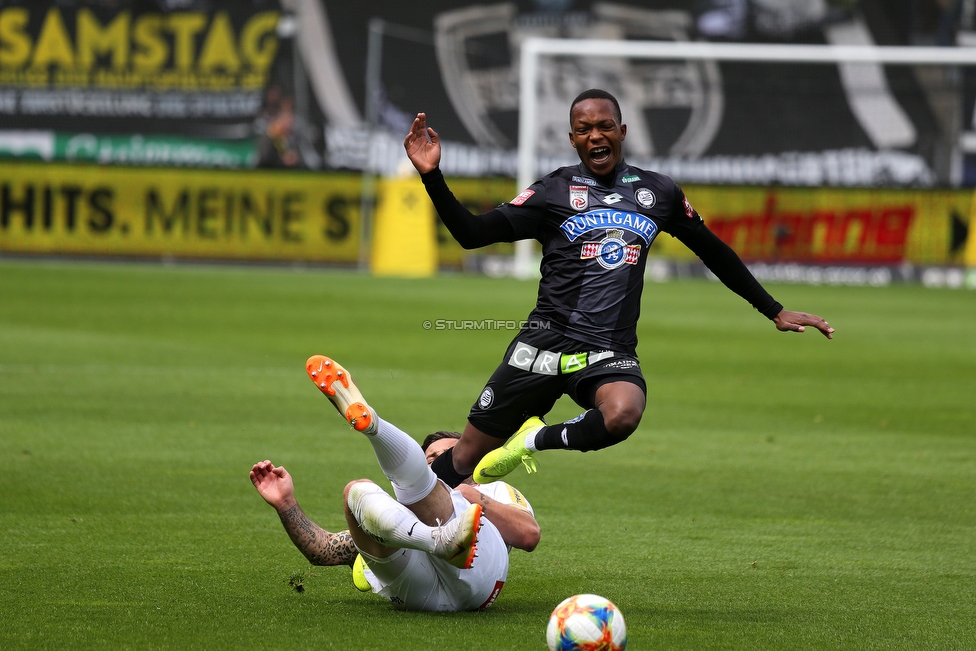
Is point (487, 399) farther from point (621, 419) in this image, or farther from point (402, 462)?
point (402, 462)

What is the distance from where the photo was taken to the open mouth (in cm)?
595

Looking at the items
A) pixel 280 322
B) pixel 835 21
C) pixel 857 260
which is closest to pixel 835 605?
pixel 280 322

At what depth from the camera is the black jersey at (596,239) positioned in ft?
19.5

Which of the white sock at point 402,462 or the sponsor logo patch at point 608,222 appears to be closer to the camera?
the white sock at point 402,462

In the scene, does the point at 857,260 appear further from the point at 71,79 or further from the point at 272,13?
the point at 71,79

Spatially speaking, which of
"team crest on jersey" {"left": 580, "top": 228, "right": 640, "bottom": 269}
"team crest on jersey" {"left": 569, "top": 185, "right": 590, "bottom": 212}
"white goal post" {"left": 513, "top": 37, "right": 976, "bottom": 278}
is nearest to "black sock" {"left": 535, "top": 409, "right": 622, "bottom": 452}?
"team crest on jersey" {"left": 580, "top": 228, "right": 640, "bottom": 269}

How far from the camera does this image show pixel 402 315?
18.2 meters

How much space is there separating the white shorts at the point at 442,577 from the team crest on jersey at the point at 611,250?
1.41 m

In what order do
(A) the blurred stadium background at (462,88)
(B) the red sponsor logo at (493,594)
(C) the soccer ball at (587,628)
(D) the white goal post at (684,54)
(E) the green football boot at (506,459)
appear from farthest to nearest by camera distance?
(A) the blurred stadium background at (462,88) < (D) the white goal post at (684,54) < (E) the green football boot at (506,459) < (B) the red sponsor logo at (493,594) < (C) the soccer ball at (587,628)

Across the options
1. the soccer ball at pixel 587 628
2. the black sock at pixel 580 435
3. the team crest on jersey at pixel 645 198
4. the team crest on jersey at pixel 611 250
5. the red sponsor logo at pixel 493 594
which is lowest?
the red sponsor logo at pixel 493 594

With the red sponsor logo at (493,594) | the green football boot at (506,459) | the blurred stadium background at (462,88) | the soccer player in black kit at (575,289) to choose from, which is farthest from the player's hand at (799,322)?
the blurred stadium background at (462,88)

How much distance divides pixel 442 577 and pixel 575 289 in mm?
1563

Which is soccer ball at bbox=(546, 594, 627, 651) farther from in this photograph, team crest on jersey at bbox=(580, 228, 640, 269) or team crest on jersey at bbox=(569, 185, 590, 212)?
team crest on jersey at bbox=(569, 185, 590, 212)

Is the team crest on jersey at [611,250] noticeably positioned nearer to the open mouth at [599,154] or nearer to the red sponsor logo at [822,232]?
the open mouth at [599,154]
